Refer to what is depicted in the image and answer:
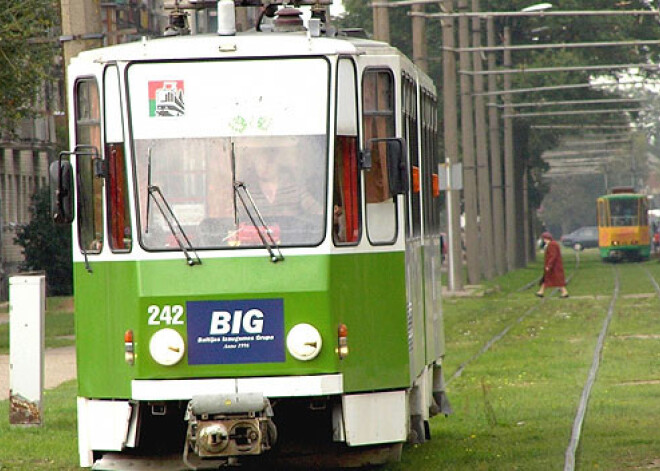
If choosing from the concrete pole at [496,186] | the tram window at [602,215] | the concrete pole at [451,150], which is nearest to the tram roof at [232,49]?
the concrete pole at [451,150]

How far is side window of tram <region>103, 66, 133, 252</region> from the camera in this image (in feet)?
35.9

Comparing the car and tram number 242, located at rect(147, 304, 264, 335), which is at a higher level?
tram number 242, located at rect(147, 304, 264, 335)

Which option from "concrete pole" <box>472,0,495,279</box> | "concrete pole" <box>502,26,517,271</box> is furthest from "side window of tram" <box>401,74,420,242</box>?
"concrete pole" <box>502,26,517,271</box>

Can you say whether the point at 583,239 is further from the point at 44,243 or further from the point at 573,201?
the point at 44,243

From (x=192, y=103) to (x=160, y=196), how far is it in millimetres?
595

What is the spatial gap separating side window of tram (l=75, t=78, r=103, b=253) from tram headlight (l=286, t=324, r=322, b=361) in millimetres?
1354

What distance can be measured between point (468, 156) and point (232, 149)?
127 ft

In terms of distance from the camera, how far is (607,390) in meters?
18.6

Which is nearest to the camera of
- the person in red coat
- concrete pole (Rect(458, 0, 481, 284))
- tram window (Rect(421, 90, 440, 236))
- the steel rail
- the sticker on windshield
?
the sticker on windshield

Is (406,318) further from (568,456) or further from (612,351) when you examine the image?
(612,351)

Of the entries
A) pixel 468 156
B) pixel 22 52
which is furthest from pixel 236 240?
pixel 468 156

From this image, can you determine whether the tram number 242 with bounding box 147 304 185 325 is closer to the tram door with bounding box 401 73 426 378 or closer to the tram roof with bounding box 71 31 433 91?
the tram roof with bounding box 71 31 433 91

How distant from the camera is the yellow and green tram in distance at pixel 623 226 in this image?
7656cm

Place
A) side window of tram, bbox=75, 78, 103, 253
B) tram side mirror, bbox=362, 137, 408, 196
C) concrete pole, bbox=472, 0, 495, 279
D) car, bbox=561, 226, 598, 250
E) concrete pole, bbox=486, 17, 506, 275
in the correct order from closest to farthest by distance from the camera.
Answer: tram side mirror, bbox=362, 137, 408, 196 → side window of tram, bbox=75, 78, 103, 253 → concrete pole, bbox=472, 0, 495, 279 → concrete pole, bbox=486, 17, 506, 275 → car, bbox=561, 226, 598, 250
